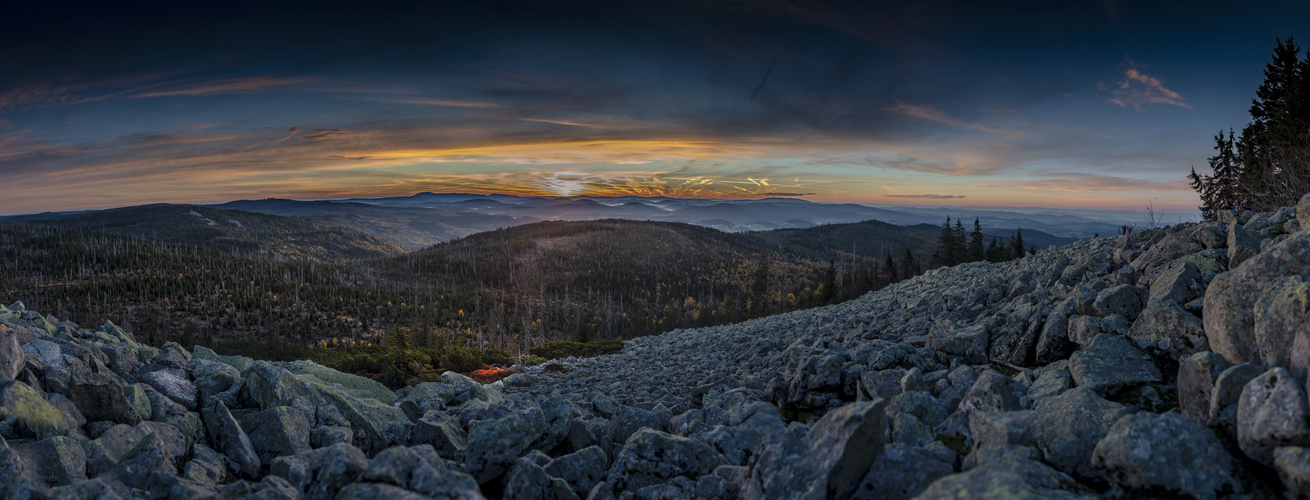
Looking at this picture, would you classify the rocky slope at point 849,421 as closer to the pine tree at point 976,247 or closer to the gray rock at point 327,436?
the gray rock at point 327,436

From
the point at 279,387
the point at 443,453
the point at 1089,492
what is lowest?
the point at 443,453

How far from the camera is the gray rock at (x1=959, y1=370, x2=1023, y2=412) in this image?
9.91 meters

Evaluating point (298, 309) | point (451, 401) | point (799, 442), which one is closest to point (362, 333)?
point (298, 309)

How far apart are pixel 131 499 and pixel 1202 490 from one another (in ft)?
47.9

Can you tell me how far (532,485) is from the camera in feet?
29.6

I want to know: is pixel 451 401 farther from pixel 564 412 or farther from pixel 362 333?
pixel 362 333

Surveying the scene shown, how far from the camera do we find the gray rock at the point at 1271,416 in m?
5.55

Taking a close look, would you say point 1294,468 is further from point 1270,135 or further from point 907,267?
point 907,267

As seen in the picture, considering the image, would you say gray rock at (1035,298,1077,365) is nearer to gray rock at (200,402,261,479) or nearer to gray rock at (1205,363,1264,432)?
gray rock at (1205,363,1264,432)

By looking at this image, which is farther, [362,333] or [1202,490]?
[362,333]

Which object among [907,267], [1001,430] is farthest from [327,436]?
[907,267]

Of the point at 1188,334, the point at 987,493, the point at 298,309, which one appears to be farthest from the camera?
the point at 298,309

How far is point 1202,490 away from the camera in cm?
571

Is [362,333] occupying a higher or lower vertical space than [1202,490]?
lower
